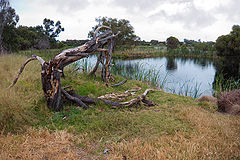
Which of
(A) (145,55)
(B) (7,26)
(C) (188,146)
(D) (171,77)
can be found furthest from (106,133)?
(A) (145,55)

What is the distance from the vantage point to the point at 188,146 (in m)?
2.92

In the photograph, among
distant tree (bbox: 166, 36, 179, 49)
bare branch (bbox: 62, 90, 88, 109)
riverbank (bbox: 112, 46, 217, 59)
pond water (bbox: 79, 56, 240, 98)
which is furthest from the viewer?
distant tree (bbox: 166, 36, 179, 49)

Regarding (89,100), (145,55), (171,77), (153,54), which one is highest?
(153,54)

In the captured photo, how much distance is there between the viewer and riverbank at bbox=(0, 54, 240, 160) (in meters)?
2.78

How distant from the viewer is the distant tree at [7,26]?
14.6 metres

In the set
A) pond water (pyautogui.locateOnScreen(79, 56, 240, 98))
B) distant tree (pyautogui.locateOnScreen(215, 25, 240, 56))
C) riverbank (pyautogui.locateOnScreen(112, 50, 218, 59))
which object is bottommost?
pond water (pyautogui.locateOnScreen(79, 56, 240, 98))

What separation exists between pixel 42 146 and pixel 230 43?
96.7 ft

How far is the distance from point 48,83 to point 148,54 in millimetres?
33119

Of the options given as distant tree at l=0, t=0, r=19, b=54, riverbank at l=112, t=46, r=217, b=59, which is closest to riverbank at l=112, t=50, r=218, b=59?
riverbank at l=112, t=46, r=217, b=59

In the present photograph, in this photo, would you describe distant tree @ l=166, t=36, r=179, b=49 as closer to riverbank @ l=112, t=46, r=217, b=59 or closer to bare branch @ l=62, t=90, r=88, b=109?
riverbank @ l=112, t=46, r=217, b=59

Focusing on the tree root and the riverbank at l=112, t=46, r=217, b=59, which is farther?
the riverbank at l=112, t=46, r=217, b=59

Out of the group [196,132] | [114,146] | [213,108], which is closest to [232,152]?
[196,132]

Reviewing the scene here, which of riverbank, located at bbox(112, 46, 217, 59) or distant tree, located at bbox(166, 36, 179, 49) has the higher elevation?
distant tree, located at bbox(166, 36, 179, 49)

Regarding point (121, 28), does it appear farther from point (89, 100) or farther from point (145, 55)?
point (89, 100)
